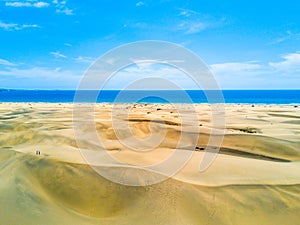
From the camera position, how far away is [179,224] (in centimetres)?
428

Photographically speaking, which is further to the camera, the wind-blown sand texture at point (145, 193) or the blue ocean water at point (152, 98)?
the blue ocean water at point (152, 98)

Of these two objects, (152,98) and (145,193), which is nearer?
(145,193)

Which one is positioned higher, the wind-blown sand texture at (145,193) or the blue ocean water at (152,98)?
the blue ocean water at (152,98)

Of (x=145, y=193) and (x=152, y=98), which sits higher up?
(x=152, y=98)

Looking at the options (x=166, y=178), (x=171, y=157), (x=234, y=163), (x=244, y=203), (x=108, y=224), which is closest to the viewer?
(x=108, y=224)

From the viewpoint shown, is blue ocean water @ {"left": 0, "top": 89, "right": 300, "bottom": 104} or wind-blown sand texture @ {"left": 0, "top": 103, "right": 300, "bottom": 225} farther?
blue ocean water @ {"left": 0, "top": 89, "right": 300, "bottom": 104}

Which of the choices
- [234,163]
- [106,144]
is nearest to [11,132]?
[106,144]

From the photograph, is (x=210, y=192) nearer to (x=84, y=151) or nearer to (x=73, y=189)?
Result: (x=73, y=189)

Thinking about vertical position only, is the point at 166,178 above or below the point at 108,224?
above

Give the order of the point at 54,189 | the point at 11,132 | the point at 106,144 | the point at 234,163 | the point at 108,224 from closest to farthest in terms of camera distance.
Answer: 1. the point at 108,224
2. the point at 54,189
3. the point at 234,163
4. the point at 106,144
5. the point at 11,132

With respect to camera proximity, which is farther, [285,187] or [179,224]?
[285,187]

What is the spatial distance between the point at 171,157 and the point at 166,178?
194cm

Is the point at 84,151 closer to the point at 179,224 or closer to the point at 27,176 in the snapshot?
the point at 27,176

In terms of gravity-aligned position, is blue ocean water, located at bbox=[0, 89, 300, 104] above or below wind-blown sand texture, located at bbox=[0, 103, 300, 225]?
above
